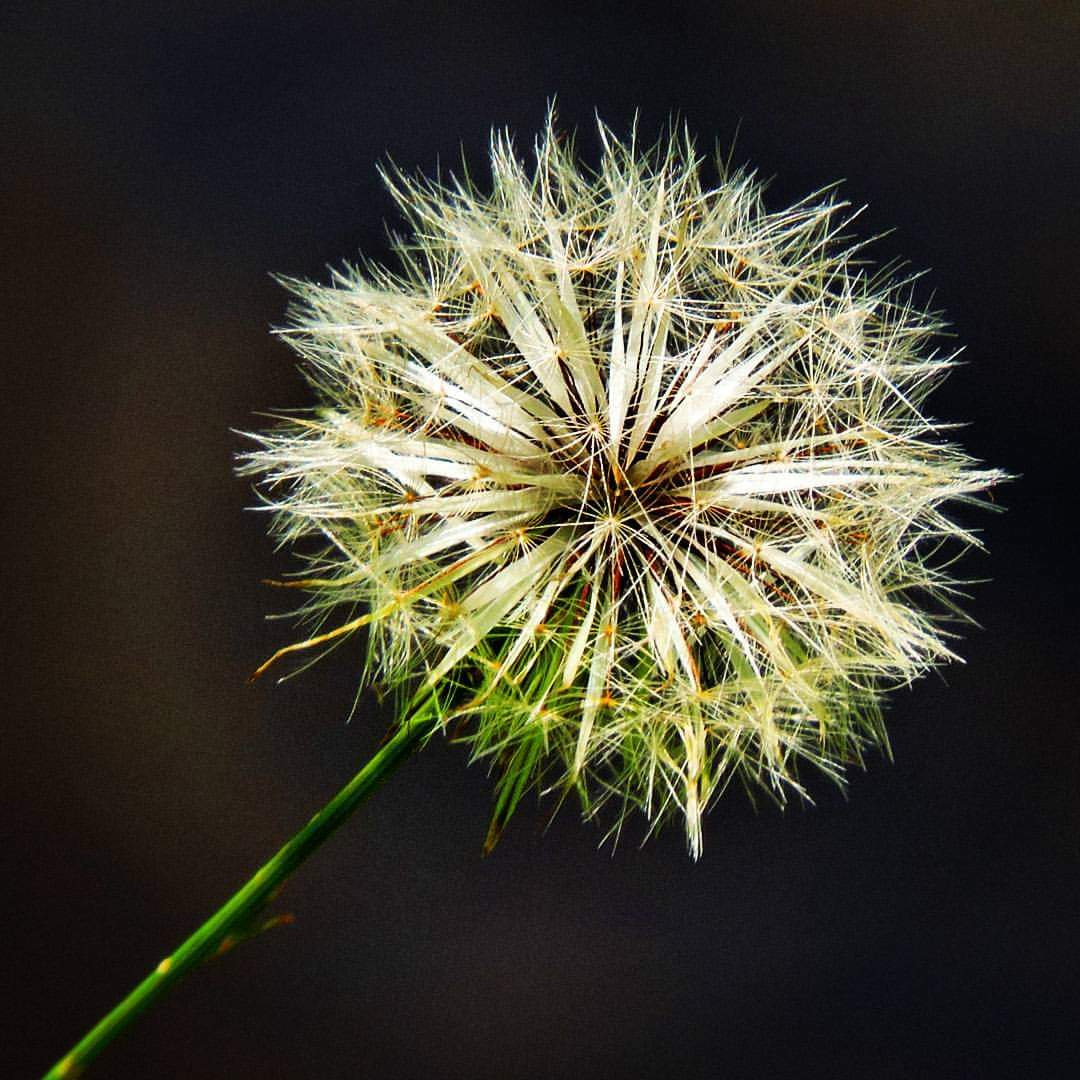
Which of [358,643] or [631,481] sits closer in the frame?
[631,481]

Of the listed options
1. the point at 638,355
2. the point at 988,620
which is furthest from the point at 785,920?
the point at 638,355

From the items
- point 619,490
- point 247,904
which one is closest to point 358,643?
point 247,904

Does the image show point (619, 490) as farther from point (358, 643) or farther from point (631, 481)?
point (358, 643)

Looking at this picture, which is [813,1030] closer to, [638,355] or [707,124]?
[638,355]

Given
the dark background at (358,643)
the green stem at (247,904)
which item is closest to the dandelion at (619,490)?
the green stem at (247,904)

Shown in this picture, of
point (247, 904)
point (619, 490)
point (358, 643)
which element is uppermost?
point (619, 490)

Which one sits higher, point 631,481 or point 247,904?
point 631,481
